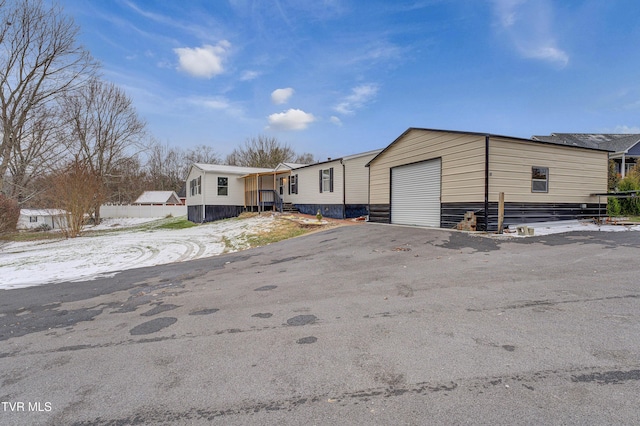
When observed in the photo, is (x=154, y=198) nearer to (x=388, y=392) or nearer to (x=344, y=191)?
(x=344, y=191)

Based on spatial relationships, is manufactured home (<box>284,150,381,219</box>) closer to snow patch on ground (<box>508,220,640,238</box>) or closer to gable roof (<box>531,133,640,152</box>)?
snow patch on ground (<box>508,220,640,238</box>)

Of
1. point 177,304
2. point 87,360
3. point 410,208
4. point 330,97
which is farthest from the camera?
point 330,97

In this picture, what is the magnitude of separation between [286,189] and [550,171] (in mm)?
15986

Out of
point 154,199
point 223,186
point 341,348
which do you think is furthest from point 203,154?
point 341,348

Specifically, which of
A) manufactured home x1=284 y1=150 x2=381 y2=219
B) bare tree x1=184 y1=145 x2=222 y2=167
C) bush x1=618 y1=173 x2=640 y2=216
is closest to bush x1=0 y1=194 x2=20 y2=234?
manufactured home x1=284 y1=150 x2=381 y2=219

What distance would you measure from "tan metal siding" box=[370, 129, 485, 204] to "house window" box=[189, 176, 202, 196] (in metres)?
15.3

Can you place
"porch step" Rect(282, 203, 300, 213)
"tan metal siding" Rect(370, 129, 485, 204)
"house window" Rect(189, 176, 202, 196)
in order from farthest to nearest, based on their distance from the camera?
"house window" Rect(189, 176, 202, 196) → "porch step" Rect(282, 203, 300, 213) → "tan metal siding" Rect(370, 129, 485, 204)

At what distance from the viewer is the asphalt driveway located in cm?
217

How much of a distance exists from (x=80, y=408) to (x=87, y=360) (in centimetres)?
97

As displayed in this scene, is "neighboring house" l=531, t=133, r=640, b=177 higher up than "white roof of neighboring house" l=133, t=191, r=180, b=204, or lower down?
higher up

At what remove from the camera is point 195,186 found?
82.8 feet

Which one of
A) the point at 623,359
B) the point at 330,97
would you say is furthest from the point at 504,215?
the point at 330,97

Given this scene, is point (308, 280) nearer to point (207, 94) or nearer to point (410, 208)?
point (410, 208)

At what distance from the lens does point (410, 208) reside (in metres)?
13.6
